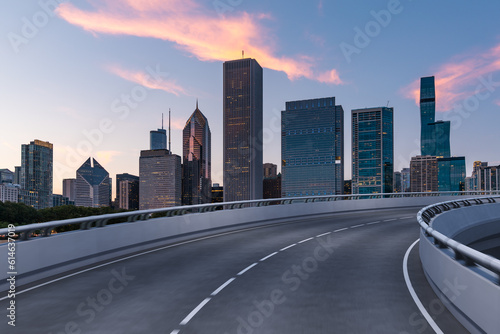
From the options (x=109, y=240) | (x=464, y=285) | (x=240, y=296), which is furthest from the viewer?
(x=109, y=240)

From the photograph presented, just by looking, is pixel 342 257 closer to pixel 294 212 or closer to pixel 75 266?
pixel 75 266

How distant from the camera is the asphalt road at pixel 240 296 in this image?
6.17m

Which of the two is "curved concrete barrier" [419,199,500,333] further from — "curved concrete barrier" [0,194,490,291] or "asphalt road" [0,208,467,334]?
"curved concrete barrier" [0,194,490,291]

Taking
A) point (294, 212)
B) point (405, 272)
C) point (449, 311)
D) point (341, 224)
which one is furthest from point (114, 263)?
point (294, 212)

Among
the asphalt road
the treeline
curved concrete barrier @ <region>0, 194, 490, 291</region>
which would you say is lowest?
the treeline

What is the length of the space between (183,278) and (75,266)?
339 cm

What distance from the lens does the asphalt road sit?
243 inches

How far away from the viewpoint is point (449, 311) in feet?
22.6

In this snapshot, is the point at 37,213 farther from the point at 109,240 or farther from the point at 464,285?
the point at 464,285

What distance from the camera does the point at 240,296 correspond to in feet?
26.0

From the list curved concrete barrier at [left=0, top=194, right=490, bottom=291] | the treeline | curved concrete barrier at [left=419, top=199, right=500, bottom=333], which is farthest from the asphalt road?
the treeline

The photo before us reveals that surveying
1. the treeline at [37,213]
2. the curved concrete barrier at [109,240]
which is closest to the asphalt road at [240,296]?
the curved concrete barrier at [109,240]

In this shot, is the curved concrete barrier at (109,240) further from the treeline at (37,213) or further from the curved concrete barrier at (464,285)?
the treeline at (37,213)

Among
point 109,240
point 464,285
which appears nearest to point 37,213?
point 109,240
